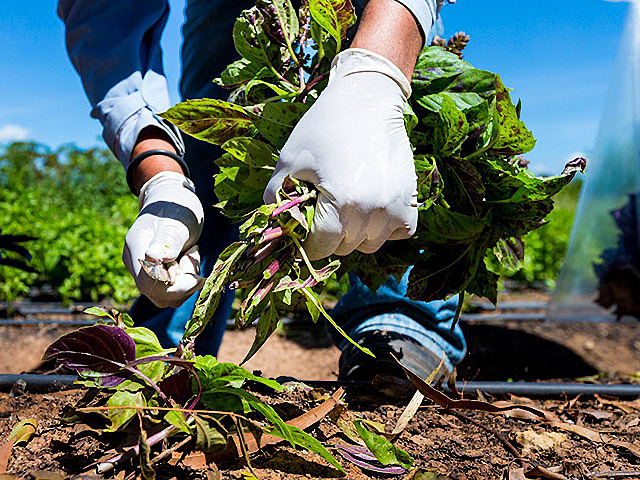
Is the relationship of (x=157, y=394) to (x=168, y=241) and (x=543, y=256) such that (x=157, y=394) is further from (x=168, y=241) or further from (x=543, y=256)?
(x=543, y=256)

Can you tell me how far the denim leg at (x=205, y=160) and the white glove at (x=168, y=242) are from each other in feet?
1.62

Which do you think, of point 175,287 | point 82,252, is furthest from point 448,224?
point 82,252

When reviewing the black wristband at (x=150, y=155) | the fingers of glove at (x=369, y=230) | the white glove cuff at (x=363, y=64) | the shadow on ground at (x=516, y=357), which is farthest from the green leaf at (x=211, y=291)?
the shadow on ground at (x=516, y=357)

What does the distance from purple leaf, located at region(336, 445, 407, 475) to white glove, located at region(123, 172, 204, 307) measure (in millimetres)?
572

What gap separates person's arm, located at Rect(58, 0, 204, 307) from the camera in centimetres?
157

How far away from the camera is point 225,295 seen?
2117mm

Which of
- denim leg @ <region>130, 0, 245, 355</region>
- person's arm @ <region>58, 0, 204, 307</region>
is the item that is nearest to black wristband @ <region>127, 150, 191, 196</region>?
person's arm @ <region>58, 0, 204, 307</region>

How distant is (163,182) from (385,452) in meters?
1.04

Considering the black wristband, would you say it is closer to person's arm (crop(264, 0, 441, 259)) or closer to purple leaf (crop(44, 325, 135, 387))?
person's arm (crop(264, 0, 441, 259))

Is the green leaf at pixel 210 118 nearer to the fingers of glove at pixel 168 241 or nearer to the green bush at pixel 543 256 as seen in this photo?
the fingers of glove at pixel 168 241

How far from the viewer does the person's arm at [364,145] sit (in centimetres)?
111

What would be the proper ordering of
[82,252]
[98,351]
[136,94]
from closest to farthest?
[98,351] < [136,94] < [82,252]

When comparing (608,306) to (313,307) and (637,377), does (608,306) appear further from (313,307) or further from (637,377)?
(313,307)

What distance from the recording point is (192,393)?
3.33 ft
